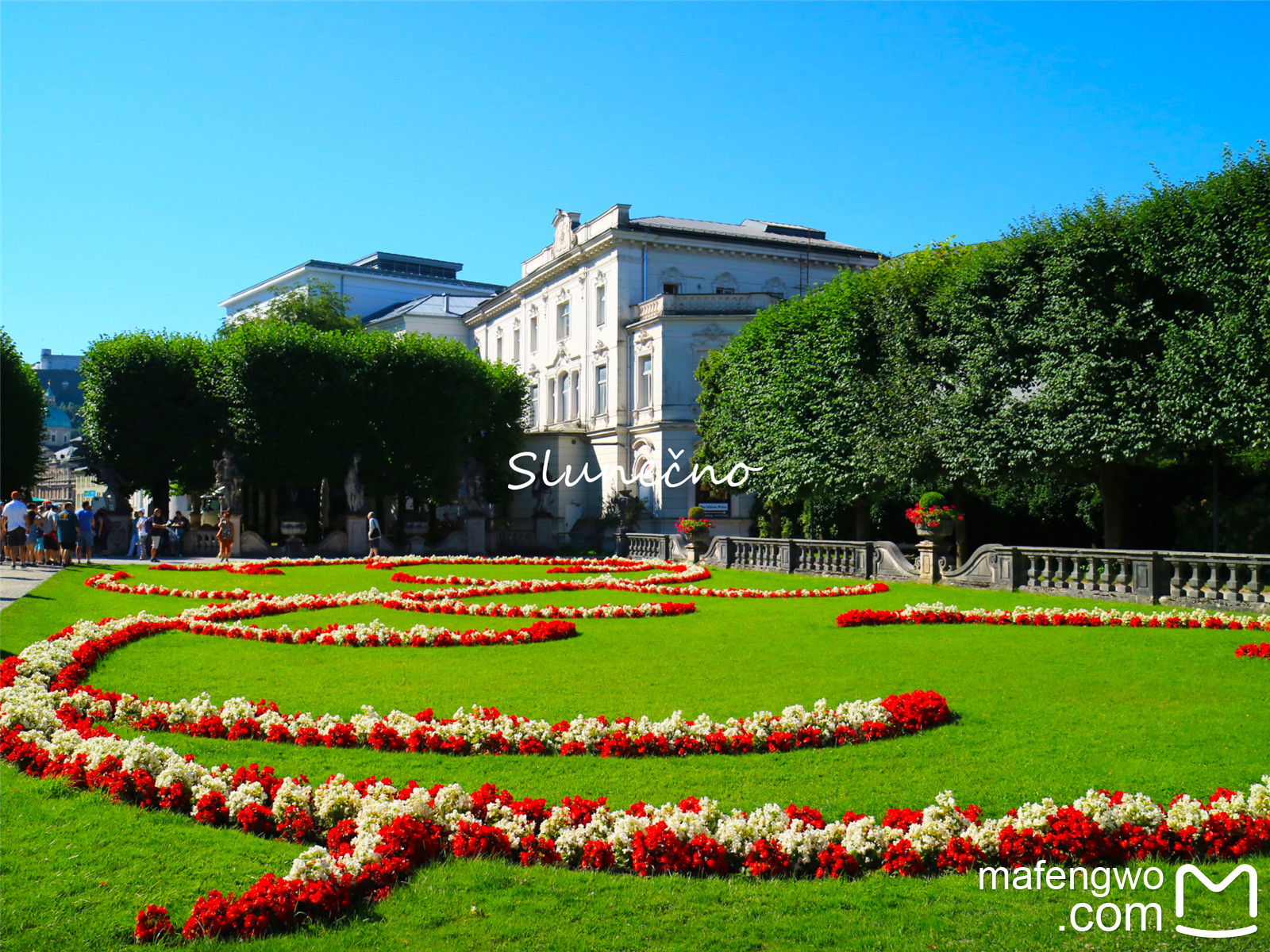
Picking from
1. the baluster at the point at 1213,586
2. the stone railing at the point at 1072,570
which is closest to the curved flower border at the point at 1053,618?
the baluster at the point at 1213,586

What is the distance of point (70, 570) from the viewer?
87.0 ft

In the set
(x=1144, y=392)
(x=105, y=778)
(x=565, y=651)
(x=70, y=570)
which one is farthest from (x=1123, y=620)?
(x=70, y=570)

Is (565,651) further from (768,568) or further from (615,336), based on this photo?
(615,336)

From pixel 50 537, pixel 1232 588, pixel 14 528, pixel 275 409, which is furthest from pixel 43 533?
pixel 1232 588

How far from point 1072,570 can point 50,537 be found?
26.5m

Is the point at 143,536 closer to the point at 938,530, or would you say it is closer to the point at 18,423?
the point at 18,423

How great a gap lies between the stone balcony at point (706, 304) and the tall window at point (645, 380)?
235 centimetres

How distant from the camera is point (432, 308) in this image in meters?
76.6

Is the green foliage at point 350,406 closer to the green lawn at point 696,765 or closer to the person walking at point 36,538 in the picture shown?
the person walking at point 36,538

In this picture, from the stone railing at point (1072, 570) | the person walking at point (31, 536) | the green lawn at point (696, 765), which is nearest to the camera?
the green lawn at point (696, 765)

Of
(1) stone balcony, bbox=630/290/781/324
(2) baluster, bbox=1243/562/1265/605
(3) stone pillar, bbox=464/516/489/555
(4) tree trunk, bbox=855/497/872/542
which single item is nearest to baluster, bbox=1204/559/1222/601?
(2) baluster, bbox=1243/562/1265/605

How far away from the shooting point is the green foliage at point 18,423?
42625 millimetres

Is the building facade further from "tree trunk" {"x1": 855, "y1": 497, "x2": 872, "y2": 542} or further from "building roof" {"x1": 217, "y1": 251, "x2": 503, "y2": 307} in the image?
"tree trunk" {"x1": 855, "y1": 497, "x2": 872, "y2": 542}

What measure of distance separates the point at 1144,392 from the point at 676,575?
38.0ft
